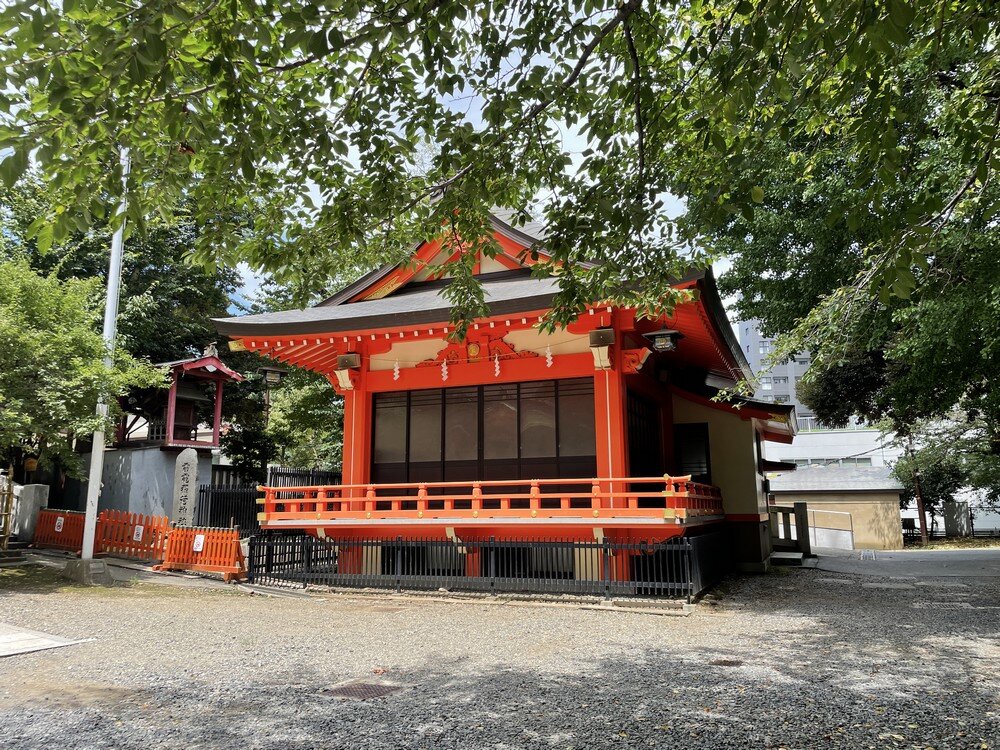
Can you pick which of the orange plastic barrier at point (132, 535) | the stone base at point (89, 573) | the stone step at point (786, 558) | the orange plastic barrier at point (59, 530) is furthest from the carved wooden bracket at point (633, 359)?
the orange plastic barrier at point (59, 530)

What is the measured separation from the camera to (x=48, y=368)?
40.2 ft

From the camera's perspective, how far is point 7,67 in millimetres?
3674

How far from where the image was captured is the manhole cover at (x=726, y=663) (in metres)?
6.46

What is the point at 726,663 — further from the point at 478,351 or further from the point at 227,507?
the point at 227,507

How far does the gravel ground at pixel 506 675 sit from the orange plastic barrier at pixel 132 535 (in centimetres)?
387

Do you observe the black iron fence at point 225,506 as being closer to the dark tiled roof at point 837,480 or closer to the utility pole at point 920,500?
the dark tiled roof at point 837,480

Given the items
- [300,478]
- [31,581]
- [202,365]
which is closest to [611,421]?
[300,478]

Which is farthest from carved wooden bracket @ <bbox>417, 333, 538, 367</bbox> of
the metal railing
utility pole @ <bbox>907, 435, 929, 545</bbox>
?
utility pole @ <bbox>907, 435, 929, 545</bbox>

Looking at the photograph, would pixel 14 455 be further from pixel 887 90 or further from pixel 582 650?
pixel 887 90

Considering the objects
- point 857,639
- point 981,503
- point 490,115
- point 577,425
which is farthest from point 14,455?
point 981,503

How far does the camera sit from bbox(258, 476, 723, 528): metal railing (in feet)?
34.8

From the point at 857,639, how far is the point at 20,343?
13.9 meters

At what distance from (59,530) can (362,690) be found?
14.6 metres

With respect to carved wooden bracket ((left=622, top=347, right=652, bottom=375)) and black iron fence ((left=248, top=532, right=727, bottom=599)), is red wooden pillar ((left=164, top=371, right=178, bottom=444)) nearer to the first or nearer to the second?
black iron fence ((left=248, top=532, right=727, bottom=599))
